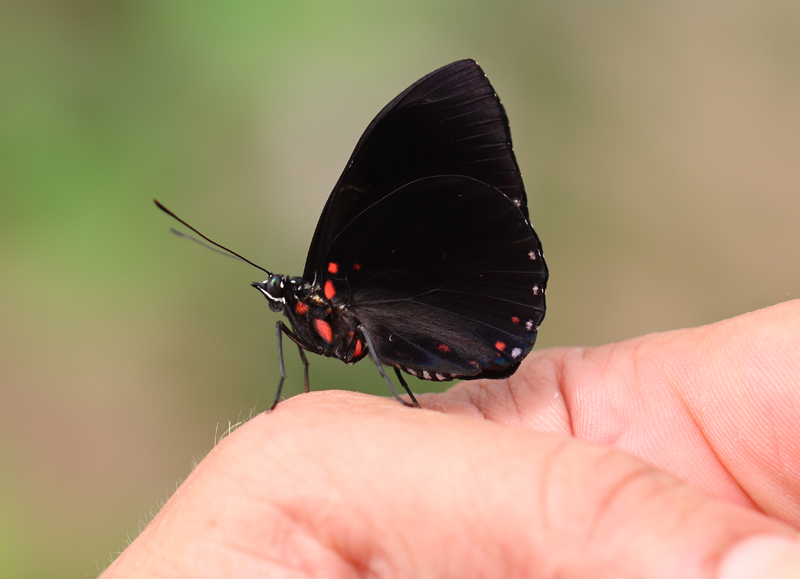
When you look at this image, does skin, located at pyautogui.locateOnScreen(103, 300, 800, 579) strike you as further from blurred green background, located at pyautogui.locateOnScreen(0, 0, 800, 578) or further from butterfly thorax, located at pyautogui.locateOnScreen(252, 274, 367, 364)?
blurred green background, located at pyautogui.locateOnScreen(0, 0, 800, 578)

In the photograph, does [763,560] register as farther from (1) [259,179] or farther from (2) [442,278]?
(1) [259,179]

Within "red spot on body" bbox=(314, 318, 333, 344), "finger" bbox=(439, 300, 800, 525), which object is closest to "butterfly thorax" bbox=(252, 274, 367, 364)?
"red spot on body" bbox=(314, 318, 333, 344)

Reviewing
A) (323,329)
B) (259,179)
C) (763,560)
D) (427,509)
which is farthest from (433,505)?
(259,179)

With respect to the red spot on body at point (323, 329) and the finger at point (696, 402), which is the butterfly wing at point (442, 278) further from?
the finger at point (696, 402)

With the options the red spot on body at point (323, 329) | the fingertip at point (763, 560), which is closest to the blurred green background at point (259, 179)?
the red spot on body at point (323, 329)

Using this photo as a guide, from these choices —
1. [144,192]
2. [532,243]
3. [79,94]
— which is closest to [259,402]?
[144,192]

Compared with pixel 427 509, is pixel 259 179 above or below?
above

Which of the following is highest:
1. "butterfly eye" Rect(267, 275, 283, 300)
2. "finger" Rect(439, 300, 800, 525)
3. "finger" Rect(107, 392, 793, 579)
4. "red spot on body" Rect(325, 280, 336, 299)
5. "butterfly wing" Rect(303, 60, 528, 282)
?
"butterfly wing" Rect(303, 60, 528, 282)
